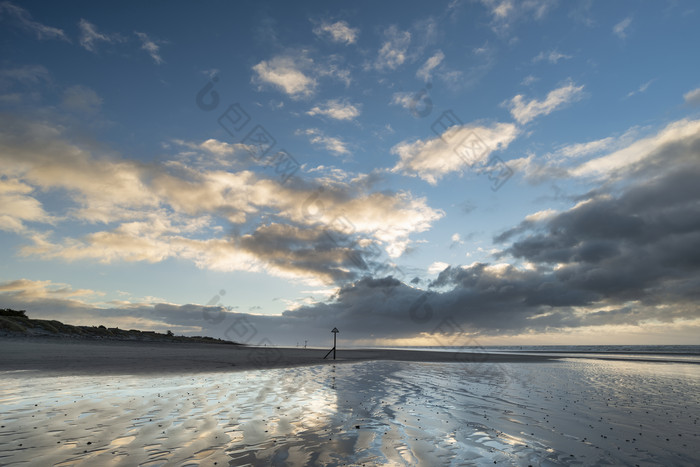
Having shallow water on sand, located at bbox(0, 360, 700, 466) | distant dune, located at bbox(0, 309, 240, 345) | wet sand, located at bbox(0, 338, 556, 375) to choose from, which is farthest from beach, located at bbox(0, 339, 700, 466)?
distant dune, located at bbox(0, 309, 240, 345)

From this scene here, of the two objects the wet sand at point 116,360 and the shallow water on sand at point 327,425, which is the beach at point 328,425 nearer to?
the shallow water on sand at point 327,425

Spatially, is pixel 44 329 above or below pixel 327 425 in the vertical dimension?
above

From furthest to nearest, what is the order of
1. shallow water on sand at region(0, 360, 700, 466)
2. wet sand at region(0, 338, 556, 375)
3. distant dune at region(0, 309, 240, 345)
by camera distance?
1. distant dune at region(0, 309, 240, 345)
2. wet sand at region(0, 338, 556, 375)
3. shallow water on sand at region(0, 360, 700, 466)

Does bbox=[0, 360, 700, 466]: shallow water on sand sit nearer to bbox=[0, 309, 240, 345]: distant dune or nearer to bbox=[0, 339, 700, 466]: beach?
bbox=[0, 339, 700, 466]: beach

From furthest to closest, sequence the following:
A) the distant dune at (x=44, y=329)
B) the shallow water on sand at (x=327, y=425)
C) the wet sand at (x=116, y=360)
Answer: the distant dune at (x=44, y=329)
the wet sand at (x=116, y=360)
the shallow water on sand at (x=327, y=425)

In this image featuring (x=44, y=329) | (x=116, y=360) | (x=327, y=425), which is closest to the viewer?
(x=327, y=425)

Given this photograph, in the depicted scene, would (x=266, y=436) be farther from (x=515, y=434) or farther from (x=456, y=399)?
(x=456, y=399)

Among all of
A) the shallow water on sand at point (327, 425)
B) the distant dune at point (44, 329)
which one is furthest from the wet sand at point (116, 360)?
the shallow water on sand at point (327, 425)

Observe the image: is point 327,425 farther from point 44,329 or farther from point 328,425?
point 44,329

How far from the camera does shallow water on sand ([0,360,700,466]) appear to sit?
7477 millimetres

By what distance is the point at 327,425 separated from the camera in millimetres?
10211

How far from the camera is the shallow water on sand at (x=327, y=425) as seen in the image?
7.48 metres

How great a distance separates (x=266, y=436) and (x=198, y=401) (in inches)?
236

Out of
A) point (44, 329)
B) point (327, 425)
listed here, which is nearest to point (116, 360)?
point (327, 425)
